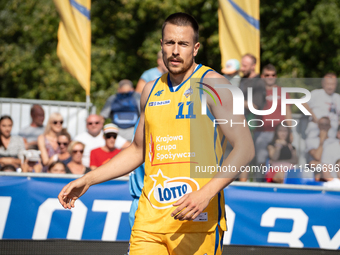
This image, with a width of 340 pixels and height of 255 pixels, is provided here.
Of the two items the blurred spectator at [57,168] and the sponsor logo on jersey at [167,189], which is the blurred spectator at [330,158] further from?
the sponsor logo on jersey at [167,189]

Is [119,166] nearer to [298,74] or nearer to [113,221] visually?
[113,221]

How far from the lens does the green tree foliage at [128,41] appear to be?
60.3 ft

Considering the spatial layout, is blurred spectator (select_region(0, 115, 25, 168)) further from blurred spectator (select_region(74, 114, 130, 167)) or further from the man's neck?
the man's neck

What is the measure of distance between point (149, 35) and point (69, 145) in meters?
13.5

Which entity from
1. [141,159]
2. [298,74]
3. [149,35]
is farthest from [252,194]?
[149,35]

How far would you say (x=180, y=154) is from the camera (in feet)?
10.6

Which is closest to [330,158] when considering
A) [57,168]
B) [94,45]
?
[57,168]

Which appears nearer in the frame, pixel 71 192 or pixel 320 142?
pixel 71 192

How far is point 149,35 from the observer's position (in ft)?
67.3

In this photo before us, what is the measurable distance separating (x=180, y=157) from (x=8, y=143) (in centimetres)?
565

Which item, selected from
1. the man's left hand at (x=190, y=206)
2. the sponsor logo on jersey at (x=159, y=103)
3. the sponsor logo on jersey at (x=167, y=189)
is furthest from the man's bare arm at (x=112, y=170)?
the man's left hand at (x=190, y=206)

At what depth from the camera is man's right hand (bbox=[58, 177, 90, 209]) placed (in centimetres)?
325

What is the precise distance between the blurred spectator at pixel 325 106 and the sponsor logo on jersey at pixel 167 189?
14.3 ft

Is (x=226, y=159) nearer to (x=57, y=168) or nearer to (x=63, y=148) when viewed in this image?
(x=57, y=168)
